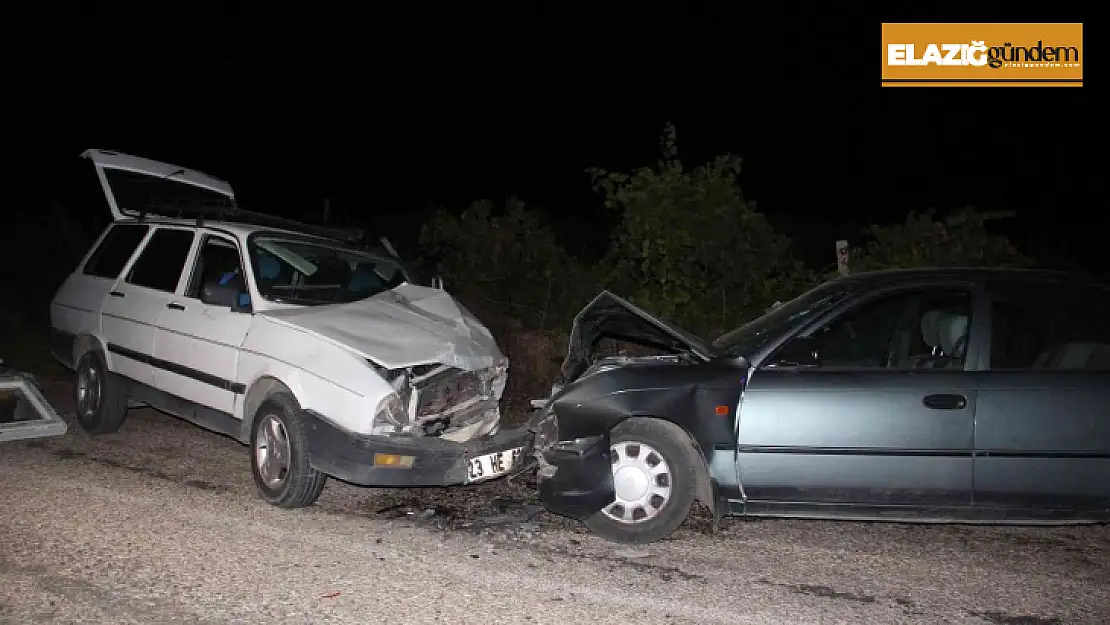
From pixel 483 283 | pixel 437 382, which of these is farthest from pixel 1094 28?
pixel 437 382

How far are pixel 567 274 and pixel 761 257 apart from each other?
2.32 meters

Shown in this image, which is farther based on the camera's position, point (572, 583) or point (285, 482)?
point (285, 482)

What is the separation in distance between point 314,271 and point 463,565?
2.97 metres

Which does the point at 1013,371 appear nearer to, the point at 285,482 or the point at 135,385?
the point at 285,482

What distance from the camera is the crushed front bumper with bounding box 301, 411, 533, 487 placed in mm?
5328

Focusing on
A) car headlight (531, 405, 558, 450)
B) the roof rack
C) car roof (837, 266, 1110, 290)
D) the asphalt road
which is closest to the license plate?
car headlight (531, 405, 558, 450)

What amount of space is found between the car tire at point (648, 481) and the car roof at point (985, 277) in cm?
148

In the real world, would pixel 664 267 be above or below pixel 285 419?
above

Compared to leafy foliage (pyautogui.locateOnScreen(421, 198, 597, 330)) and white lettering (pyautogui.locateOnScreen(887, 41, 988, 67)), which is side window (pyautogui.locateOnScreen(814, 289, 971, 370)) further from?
white lettering (pyautogui.locateOnScreen(887, 41, 988, 67))

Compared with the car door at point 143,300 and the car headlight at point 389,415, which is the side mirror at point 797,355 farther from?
the car door at point 143,300

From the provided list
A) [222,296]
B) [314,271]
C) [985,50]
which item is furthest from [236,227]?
[985,50]

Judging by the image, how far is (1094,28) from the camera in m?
21.8

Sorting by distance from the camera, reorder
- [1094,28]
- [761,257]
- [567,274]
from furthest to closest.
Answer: [1094,28] < [567,274] < [761,257]

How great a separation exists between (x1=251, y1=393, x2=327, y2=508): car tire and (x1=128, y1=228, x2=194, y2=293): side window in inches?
67.9
